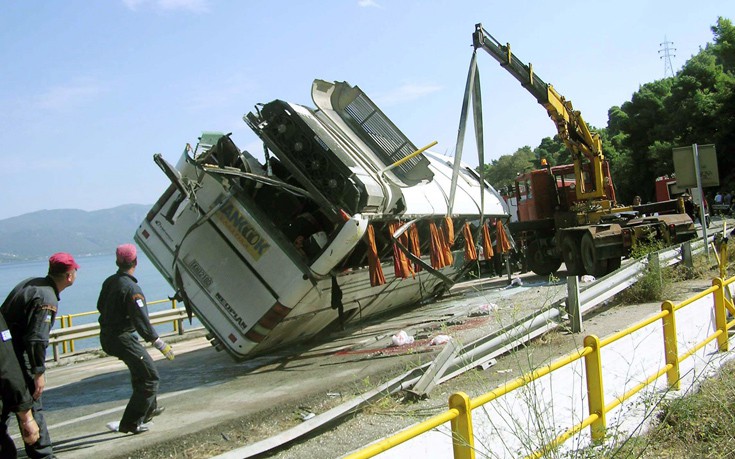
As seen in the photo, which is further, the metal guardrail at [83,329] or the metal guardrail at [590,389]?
the metal guardrail at [83,329]

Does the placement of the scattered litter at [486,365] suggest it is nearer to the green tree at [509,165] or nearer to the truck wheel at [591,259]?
the truck wheel at [591,259]

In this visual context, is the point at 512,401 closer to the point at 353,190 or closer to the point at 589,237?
the point at 353,190

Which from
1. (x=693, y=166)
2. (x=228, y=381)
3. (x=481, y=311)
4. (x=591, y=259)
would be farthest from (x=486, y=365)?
(x=591, y=259)

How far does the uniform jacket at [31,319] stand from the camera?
13.4 ft

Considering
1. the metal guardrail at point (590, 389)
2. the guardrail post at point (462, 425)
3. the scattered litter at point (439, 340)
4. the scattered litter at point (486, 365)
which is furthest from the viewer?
the scattered litter at point (439, 340)

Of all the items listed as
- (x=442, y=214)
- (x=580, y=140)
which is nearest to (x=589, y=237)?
(x=580, y=140)

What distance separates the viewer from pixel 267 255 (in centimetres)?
777

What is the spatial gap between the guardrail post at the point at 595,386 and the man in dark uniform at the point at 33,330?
3405 millimetres

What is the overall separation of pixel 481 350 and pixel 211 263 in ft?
12.1

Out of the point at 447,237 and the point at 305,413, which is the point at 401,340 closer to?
the point at 447,237

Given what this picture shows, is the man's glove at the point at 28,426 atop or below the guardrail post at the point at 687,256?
atop

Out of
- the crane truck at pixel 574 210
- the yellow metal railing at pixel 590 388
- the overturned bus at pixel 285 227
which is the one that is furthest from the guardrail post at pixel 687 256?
the overturned bus at pixel 285 227

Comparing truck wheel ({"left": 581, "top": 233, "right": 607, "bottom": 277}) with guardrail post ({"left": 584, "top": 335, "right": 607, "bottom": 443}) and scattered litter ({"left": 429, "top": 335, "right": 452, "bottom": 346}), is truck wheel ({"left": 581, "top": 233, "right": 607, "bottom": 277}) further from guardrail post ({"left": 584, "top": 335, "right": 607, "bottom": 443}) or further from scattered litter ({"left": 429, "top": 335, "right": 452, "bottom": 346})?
guardrail post ({"left": 584, "top": 335, "right": 607, "bottom": 443})

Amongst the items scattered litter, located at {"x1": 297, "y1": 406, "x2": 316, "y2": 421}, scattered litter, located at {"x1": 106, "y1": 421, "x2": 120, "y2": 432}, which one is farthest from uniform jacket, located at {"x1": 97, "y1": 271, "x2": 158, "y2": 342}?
scattered litter, located at {"x1": 297, "y1": 406, "x2": 316, "y2": 421}
